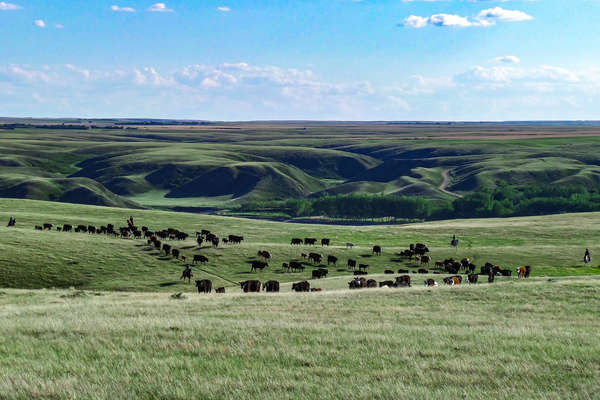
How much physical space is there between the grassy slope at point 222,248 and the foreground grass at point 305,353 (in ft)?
74.9

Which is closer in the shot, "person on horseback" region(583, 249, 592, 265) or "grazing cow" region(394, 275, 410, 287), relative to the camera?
"grazing cow" region(394, 275, 410, 287)

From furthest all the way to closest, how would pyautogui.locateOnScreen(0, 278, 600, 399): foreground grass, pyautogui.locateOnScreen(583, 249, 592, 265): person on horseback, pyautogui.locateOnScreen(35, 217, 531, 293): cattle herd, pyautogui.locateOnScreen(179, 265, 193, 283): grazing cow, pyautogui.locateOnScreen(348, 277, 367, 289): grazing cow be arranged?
1. pyautogui.locateOnScreen(583, 249, 592, 265): person on horseback
2. pyautogui.locateOnScreen(179, 265, 193, 283): grazing cow
3. pyautogui.locateOnScreen(35, 217, 531, 293): cattle herd
4. pyautogui.locateOnScreen(348, 277, 367, 289): grazing cow
5. pyautogui.locateOnScreen(0, 278, 600, 399): foreground grass

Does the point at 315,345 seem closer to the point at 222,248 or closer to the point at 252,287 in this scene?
the point at 252,287

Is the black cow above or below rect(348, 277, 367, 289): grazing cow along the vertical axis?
below

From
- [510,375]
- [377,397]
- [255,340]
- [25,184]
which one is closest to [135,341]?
[255,340]

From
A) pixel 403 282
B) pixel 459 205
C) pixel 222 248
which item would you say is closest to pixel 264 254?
pixel 222 248

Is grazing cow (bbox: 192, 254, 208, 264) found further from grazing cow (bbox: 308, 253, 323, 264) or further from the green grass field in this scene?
the green grass field

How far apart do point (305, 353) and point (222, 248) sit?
151 ft

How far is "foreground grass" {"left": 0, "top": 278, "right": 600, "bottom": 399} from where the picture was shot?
12.2 meters

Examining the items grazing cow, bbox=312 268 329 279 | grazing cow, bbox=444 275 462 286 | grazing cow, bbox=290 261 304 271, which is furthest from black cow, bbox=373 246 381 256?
grazing cow, bbox=444 275 462 286

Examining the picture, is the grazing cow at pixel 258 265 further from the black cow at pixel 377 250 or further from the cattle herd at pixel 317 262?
the black cow at pixel 377 250

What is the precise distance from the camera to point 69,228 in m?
66.2

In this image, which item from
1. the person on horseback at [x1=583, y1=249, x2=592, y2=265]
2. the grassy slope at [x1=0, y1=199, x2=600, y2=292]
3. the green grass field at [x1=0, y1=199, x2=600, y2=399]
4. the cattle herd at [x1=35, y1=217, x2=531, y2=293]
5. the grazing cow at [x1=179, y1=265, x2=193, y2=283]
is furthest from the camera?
the person on horseback at [x1=583, y1=249, x2=592, y2=265]

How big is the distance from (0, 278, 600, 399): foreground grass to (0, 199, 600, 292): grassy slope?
74.9ft
